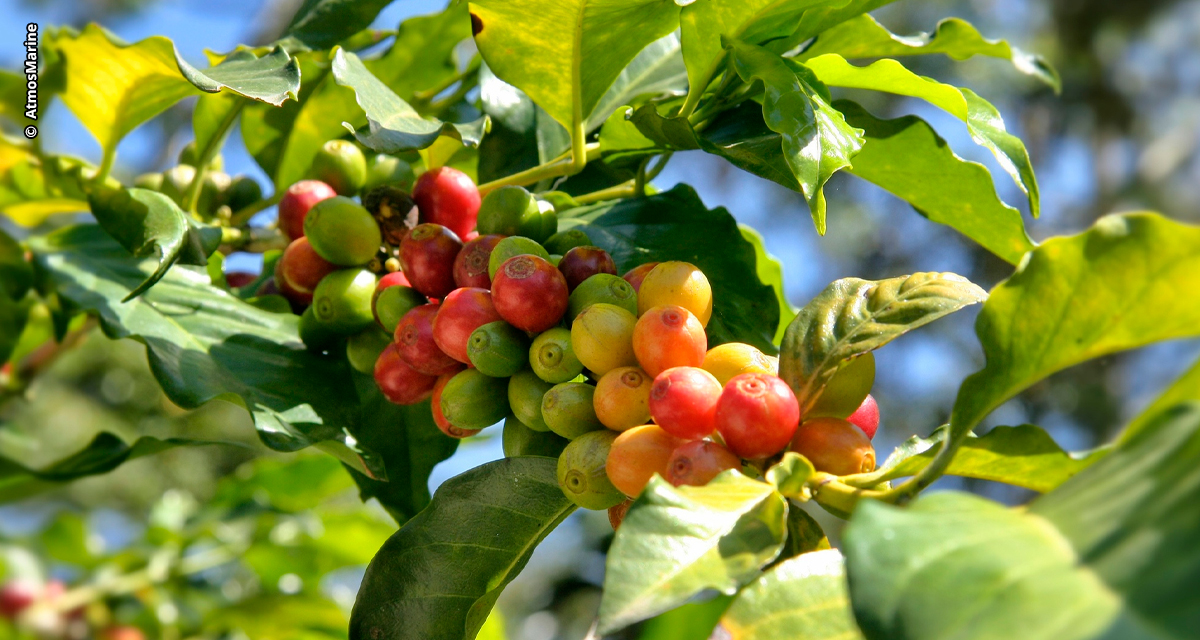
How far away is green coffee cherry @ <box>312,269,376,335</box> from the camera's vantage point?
83cm

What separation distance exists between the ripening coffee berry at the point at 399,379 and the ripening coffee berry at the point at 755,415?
1.04ft

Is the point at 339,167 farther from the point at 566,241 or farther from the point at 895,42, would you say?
the point at 895,42

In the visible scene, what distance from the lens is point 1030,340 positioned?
1.68 feet

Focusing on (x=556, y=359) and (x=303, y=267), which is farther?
(x=303, y=267)

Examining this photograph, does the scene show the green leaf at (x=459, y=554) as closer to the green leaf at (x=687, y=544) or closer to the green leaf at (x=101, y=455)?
the green leaf at (x=687, y=544)

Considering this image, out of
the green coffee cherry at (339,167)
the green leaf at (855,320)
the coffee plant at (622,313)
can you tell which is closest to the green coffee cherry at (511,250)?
the coffee plant at (622,313)

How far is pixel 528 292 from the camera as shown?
66 cm

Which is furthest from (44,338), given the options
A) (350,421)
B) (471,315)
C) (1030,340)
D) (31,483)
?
(1030,340)

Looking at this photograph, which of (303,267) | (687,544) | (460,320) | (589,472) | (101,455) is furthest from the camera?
(101,455)

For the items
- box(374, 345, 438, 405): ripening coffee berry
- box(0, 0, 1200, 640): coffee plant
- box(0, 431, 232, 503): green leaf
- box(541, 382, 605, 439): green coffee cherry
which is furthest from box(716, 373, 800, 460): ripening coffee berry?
box(0, 431, 232, 503): green leaf

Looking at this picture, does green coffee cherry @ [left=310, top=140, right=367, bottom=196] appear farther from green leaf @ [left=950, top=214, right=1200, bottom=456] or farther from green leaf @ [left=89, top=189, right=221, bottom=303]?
green leaf @ [left=950, top=214, right=1200, bottom=456]

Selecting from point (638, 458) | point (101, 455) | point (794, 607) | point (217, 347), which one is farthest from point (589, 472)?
point (101, 455)

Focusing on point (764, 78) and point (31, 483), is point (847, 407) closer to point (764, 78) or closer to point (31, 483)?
point (764, 78)

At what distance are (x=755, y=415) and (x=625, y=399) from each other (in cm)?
10
